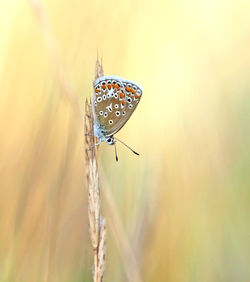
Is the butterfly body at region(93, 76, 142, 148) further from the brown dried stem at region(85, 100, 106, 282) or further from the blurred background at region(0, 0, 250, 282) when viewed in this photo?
the brown dried stem at region(85, 100, 106, 282)

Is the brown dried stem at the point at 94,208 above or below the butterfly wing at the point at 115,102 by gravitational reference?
below

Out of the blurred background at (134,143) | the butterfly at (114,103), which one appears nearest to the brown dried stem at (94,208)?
the blurred background at (134,143)

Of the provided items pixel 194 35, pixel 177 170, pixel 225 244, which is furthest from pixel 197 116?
pixel 225 244

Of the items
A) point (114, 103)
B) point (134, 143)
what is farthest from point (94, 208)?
point (134, 143)

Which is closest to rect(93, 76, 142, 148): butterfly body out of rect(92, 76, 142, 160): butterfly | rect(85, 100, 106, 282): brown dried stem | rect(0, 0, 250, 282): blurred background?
rect(92, 76, 142, 160): butterfly

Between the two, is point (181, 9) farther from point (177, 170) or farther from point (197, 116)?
point (177, 170)

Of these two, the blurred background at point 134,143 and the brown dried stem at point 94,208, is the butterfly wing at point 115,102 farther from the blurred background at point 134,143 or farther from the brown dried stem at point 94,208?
the brown dried stem at point 94,208
